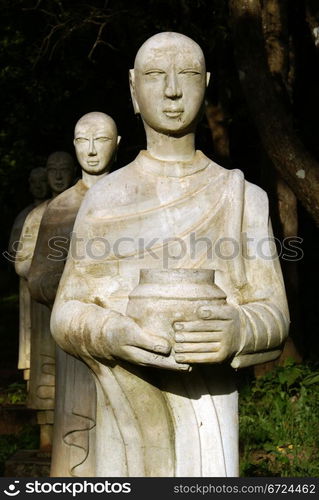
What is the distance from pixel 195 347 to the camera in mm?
3807

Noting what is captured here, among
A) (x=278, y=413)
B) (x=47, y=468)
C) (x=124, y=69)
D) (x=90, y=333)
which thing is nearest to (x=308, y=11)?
(x=278, y=413)

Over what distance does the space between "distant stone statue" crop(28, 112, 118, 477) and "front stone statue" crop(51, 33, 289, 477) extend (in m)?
2.50

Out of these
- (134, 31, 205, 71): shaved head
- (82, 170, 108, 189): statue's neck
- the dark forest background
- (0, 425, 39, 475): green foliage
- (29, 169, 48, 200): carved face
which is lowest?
(0, 425, 39, 475): green foliage

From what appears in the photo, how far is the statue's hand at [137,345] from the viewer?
12.5 feet

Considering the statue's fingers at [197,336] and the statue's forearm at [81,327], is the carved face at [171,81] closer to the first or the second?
the statue's forearm at [81,327]

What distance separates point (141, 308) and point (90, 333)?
26cm

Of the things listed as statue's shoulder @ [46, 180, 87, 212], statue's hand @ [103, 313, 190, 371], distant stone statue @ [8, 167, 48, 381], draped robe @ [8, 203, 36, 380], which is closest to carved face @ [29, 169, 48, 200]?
distant stone statue @ [8, 167, 48, 381]

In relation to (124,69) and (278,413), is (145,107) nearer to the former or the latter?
(278,413)

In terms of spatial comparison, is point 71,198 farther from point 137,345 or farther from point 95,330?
point 137,345

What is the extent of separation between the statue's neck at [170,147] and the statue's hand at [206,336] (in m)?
0.72

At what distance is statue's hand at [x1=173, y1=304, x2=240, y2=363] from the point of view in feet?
12.4

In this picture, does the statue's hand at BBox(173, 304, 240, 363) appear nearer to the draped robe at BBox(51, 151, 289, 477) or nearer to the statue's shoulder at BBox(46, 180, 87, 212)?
the draped robe at BBox(51, 151, 289, 477)

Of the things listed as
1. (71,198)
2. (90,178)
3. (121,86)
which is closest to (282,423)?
(71,198)

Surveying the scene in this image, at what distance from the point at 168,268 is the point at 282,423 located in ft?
20.2
